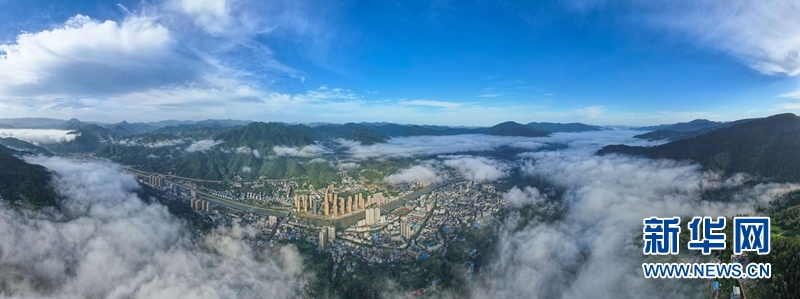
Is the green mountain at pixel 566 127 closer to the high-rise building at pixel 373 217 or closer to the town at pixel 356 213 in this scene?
the town at pixel 356 213

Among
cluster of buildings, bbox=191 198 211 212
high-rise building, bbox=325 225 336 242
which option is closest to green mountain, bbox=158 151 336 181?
cluster of buildings, bbox=191 198 211 212

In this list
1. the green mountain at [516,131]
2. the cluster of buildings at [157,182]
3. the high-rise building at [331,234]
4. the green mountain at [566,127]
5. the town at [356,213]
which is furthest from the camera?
the green mountain at [566,127]

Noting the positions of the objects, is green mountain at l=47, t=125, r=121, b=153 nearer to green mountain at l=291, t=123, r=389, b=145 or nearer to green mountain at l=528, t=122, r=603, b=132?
green mountain at l=291, t=123, r=389, b=145

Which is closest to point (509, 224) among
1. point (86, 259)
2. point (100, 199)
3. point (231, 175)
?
point (86, 259)

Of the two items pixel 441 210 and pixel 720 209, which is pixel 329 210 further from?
pixel 720 209

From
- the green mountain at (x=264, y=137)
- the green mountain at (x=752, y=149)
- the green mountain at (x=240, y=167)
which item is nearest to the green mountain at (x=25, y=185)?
the green mountain at (x=240, y=167)

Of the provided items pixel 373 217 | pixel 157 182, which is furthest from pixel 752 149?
pixel 157 182
